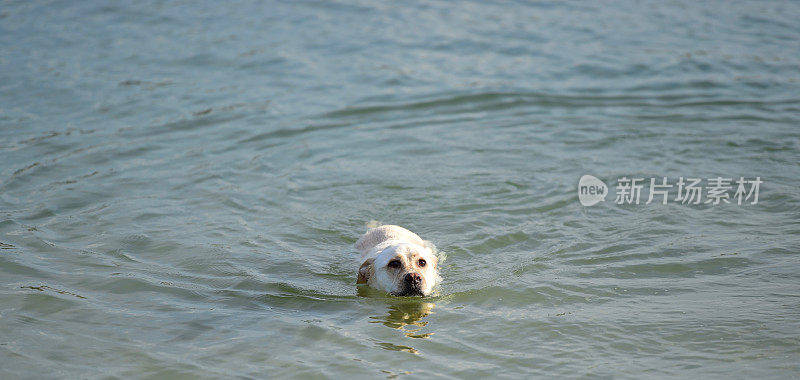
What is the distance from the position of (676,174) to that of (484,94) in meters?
4.88

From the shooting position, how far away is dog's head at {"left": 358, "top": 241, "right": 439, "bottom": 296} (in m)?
7.58

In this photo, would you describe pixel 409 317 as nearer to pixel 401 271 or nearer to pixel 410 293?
pixel 410 293

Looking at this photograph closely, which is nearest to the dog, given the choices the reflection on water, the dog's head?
the dog's head

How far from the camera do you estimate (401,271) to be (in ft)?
25.0

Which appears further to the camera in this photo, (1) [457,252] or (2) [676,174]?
(2) [676,174]

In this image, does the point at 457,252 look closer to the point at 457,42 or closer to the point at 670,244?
the point at 670,244

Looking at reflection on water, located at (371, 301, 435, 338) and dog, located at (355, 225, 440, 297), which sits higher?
dog, located at (355, 225, 440, 297)

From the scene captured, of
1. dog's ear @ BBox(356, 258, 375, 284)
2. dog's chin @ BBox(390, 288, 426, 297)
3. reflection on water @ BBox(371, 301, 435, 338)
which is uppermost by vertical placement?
dog's ear @ BBox(356, 258, 375, 284)

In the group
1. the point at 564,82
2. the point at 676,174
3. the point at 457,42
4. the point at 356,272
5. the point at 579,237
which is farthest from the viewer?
the point at 457,42

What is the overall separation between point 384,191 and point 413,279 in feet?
11.2

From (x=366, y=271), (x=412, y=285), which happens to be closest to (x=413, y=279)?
(x=412, y=285)

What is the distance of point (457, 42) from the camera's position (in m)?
18.6

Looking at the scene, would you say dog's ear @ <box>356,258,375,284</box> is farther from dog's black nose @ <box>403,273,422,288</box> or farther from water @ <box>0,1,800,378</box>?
dog's black nose @ <box>403,273,422,288</box>

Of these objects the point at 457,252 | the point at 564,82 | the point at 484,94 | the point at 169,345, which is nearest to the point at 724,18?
the point at 564,82
